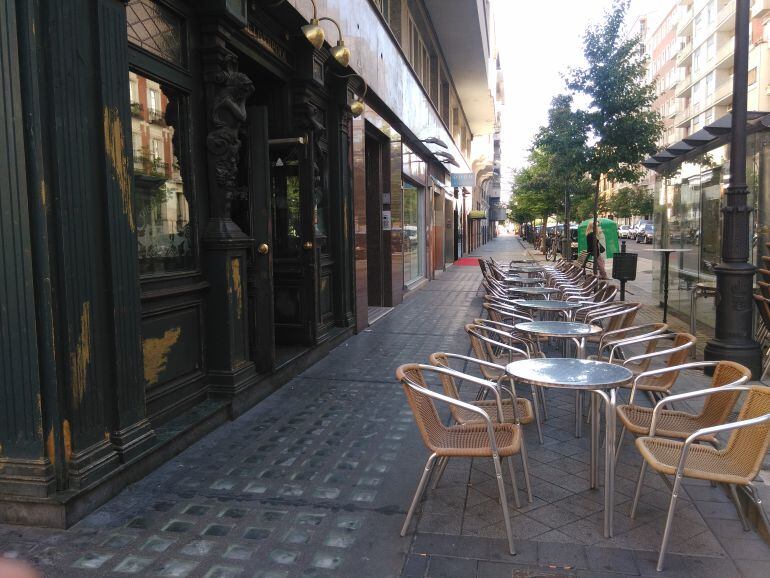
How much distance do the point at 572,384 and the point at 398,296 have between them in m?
9.21

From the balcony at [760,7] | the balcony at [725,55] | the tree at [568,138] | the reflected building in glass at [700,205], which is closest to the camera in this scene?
the reflected building in glass at [700,205]

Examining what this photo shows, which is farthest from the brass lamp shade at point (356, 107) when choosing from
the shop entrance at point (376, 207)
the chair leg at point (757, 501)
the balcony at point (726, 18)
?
the balcony at point (726, 18)

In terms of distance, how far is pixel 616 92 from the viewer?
14148mm

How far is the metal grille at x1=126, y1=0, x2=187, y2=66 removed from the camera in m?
4.11

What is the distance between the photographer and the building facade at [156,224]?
3.15m

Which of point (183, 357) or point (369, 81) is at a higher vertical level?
point (369, 81)

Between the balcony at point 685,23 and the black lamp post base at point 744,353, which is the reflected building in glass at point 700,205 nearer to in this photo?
the black lamp post base at point 744,353

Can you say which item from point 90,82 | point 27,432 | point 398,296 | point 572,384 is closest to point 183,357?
point 27,432

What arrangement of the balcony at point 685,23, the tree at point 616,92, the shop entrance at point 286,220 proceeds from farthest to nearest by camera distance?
1. the balcony at point 685,23
2. the tree at point 616,92
3. the shop entrance at point 286,220

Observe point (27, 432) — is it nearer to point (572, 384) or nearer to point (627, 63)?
point (572, 384)

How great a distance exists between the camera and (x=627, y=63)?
1425 centimetres

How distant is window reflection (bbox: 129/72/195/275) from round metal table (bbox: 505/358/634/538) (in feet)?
8.49

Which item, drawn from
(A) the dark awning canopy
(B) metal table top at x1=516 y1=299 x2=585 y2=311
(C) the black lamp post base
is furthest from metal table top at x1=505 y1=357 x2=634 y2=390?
(A) the dark awning canopy

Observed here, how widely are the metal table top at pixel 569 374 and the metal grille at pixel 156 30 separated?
323cm
